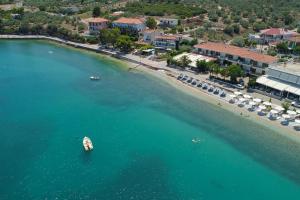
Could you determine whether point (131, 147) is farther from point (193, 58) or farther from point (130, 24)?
point (130, 24)

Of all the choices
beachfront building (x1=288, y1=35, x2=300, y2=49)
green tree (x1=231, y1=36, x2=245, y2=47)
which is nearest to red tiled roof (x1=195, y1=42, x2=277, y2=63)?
green tree (x1=231, y1=36, x2=245, y2=47)

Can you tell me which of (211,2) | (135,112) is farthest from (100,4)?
(135,112)

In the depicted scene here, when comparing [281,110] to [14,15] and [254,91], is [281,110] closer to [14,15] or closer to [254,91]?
[254,91]

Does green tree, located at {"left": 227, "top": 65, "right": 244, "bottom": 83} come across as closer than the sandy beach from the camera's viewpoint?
No

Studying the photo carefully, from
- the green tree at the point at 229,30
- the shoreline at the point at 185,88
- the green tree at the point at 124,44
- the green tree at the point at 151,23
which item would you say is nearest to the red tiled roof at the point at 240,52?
the shoreline at the point at 185,88

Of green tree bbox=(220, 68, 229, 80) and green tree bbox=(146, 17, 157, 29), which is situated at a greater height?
green tree bbox=(146, 17, 157, 29)

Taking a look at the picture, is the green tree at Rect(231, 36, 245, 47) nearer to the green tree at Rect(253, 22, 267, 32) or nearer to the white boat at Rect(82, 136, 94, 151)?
the green tree at Rect(253, 22, 267, 32)

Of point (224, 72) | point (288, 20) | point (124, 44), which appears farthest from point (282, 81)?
point (288, 20)
